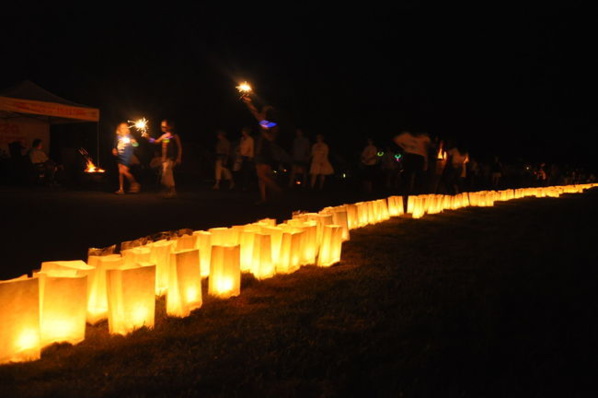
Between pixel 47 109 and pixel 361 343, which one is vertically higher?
pixel 47 109

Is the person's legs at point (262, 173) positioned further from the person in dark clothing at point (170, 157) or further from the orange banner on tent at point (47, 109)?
the orange banner on tent at point (47, 109)

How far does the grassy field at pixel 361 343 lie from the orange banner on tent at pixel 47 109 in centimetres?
1336

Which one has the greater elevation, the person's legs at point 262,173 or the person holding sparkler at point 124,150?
the person holding sparkler at point 124,150

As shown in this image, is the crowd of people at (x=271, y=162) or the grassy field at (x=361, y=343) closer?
the grassy field at (x=361, y=343)

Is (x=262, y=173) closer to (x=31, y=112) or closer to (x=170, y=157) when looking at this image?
(x=170, y=157)

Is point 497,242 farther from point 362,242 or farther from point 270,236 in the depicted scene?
point 270,236

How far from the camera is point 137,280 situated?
3.22m

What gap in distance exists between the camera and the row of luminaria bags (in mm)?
2818

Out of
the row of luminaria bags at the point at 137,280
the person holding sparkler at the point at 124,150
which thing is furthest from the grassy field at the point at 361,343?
the person holding sparkler at the point at 124,150

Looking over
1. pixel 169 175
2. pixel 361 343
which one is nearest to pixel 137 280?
pixel 361 343

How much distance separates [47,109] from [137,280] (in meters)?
14.7

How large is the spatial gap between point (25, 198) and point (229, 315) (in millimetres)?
9073

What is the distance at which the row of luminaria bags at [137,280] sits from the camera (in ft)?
9.25

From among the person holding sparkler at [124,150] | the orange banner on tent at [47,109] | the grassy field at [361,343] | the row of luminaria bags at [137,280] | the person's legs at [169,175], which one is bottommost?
the grassy field at [361,343]
